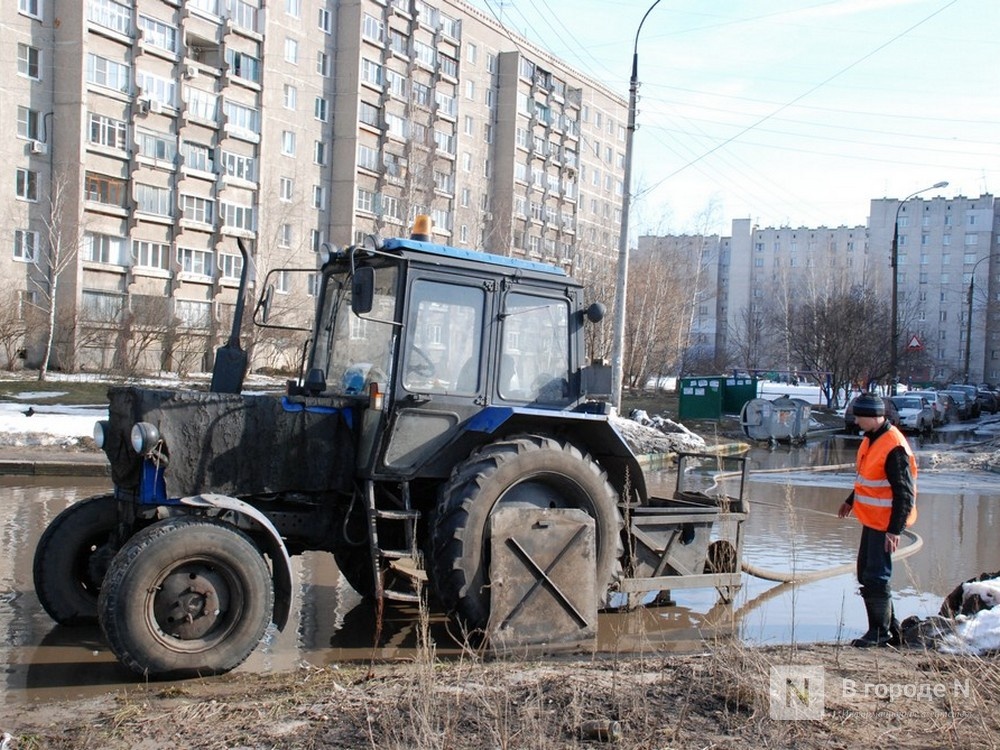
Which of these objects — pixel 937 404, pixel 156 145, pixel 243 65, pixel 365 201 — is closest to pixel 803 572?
pixel 937 404

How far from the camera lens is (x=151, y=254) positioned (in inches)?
1684

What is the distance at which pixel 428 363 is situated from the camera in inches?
269

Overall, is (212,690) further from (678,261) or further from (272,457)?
(678,261)

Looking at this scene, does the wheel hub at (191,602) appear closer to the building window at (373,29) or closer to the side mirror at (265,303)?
the side mirror at (265,303)

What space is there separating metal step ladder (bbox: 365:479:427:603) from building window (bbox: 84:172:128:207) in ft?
123

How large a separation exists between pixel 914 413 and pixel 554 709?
32.9 metres

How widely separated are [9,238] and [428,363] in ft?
120

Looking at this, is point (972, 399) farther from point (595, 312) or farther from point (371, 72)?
point (595, 312)

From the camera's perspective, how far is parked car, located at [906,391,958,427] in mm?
38844

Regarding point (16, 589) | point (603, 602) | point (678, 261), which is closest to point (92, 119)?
point (678, 261)

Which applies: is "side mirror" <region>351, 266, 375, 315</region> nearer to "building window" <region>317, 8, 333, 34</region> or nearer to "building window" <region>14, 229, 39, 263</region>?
"building window" <region>14, 229, 39, 263</region>

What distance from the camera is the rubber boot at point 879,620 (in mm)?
Answer: 6812

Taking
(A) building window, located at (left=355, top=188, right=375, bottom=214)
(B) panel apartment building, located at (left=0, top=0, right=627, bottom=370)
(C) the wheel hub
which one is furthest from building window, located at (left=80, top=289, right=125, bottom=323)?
(C) the wheel hub

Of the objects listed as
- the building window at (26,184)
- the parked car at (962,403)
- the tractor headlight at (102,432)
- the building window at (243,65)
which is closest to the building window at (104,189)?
the building window at (26,184)
